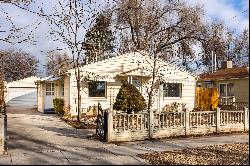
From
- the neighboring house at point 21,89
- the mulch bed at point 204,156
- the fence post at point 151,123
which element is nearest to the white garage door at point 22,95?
the neighboring house at point 21,89

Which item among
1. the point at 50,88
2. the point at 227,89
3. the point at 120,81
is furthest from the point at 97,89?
the point at 227,89

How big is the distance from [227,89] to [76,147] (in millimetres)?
22078

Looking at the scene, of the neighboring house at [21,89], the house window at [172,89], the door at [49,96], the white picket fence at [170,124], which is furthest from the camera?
the neighboring house at [21,89]

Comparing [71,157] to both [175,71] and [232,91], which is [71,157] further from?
[232,91]

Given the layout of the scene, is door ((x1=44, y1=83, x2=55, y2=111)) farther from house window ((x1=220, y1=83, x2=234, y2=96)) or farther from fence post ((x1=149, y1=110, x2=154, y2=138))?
fence post ((x1=149, y1=110, x2=154, y2=138))

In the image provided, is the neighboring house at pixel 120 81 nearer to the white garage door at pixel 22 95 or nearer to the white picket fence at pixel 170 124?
the white picket fence at pixel 170 124

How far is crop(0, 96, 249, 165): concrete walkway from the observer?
10734 millimetres

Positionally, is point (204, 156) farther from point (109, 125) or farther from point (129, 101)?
point (129, 101)

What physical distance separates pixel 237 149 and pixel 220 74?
74.4 feet

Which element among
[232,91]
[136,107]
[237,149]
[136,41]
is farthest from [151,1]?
[237,149]

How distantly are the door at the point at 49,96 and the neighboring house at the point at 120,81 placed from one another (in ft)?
7.04

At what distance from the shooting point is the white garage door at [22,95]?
150ft

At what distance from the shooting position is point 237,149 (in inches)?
477

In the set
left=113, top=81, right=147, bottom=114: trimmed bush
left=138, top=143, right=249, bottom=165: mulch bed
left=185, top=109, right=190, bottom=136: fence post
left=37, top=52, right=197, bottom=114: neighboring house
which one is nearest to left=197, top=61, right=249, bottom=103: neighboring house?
left=37, top=52, right=197, bottom=114: neighboring house
